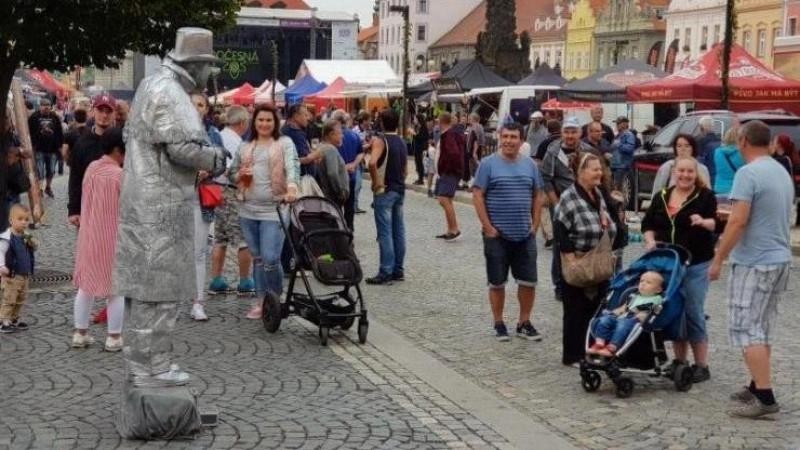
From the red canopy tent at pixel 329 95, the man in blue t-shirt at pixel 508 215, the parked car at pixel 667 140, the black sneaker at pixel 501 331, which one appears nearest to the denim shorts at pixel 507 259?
the man in blue t-shirt at pixel 508 215

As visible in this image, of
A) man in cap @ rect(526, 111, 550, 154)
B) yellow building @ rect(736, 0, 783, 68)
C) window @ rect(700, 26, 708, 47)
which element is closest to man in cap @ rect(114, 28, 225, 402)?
man in cap @ rect(526, 111, 550, 154)

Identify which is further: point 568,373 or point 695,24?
point 695,24

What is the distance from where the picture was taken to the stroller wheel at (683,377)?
26.8ft

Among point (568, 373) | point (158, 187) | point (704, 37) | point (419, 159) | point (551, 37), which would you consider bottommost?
point (419, 159)

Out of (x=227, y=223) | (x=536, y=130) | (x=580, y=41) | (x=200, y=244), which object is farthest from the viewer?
(x=580, y=41)

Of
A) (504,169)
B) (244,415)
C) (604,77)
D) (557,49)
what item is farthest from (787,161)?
(557,49)

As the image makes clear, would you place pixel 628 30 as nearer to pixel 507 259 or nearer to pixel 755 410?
pixel 507 259

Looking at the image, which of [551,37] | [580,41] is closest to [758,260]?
[580,41]

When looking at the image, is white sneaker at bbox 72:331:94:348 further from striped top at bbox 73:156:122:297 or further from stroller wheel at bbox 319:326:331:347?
stroller wheel at bbox 319:326:331:347

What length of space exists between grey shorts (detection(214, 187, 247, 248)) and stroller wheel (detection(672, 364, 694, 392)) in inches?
206

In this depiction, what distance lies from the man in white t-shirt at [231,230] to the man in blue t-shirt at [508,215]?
2780 millimetres

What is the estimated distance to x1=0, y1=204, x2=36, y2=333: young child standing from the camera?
9.91 meters

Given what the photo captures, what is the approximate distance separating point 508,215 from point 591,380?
200 centimetres

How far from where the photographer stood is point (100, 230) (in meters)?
9.09
